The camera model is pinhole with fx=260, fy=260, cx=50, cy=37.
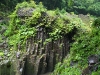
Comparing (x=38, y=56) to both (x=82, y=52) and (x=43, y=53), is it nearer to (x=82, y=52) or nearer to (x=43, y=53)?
(x=43, y=53)

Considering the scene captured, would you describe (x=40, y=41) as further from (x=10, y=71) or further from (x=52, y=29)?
(x=10, y=71)

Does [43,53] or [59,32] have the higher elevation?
[59,32]

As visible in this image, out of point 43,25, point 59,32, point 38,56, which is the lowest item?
point 38,56

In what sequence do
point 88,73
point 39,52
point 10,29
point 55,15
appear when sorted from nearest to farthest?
point 88,73 < point 39,52 < point 55,15 < point 10,29

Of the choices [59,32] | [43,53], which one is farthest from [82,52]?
[59,32]

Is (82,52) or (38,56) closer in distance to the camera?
(82,52)

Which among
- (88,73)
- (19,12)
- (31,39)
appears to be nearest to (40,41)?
(31,39)

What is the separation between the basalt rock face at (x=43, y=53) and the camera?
1146 centimetres

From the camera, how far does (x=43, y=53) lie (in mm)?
11594

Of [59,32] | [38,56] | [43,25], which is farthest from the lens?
[43,25]

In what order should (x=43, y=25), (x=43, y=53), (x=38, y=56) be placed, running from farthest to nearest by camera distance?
1. (x=43, y=25)
2. (x=43, y=53)
3. (x=38, y=56)

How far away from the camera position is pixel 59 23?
1217 cm

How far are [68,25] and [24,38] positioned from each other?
7.03 feet

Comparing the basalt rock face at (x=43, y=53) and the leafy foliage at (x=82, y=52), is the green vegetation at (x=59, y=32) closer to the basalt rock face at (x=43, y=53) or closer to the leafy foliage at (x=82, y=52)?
the leafy foliage at (x=82, y=52)
